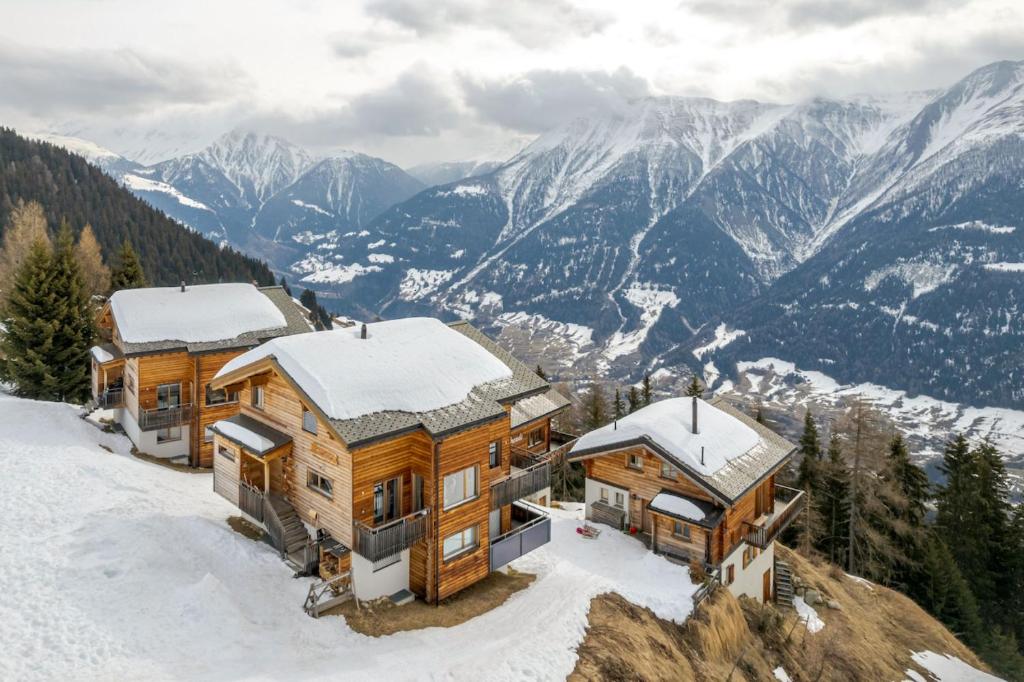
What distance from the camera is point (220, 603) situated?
2205 centimetres

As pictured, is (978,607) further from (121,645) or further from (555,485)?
(121,645)

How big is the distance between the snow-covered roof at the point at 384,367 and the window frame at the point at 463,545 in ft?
18.6

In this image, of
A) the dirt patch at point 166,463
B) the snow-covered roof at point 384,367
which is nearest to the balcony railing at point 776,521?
the snow-covered roof at point 384,367

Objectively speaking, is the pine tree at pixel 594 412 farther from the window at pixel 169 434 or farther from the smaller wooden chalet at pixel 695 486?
the window at pixel 169 434

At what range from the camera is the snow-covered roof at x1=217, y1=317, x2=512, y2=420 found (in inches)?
977

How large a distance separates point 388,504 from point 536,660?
8506 mm

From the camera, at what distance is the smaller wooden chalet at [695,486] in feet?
109

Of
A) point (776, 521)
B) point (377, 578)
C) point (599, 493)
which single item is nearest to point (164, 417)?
point (377, 578)

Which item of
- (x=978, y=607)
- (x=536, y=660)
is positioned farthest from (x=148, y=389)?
(x=978, y=607)

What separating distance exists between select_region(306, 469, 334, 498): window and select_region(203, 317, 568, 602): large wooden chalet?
7cm

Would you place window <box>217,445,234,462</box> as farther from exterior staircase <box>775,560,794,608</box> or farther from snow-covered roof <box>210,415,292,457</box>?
exterior staircase <box>775,560,794,608</box>

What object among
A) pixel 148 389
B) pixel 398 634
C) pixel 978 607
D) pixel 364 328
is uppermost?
pixel 364 328

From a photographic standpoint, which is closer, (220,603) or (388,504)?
(220,603)

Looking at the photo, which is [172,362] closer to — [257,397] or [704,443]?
[257,397]
